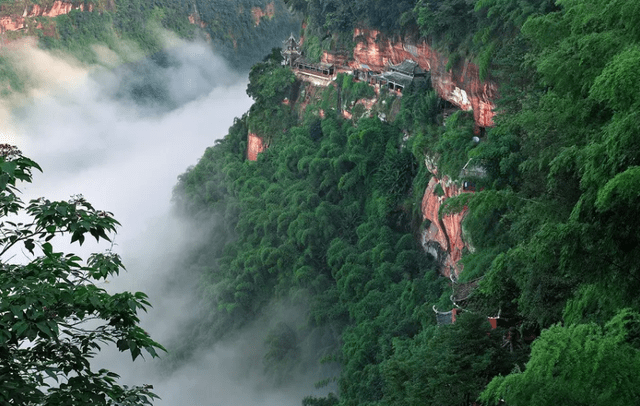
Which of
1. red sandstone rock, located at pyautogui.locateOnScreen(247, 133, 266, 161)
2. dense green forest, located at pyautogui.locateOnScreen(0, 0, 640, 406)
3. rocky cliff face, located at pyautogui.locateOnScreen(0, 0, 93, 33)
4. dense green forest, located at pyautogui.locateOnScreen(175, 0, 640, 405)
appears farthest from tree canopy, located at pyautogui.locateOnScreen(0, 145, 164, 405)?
rocky cliff face, located at pyautogui.locateOnScreen(0, 0, 93, 33)

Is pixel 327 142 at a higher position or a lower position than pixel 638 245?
higher

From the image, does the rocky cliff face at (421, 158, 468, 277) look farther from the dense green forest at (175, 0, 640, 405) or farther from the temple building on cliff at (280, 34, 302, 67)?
the temple building on cliff at (280, 34, 302, 67)

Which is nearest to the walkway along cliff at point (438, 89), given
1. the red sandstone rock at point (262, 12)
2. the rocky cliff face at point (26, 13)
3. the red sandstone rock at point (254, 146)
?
the red sandstone rock at point (254, 146)

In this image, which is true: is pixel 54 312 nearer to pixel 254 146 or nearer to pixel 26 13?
pixel 254 146

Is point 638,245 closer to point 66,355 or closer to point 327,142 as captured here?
point 66,355

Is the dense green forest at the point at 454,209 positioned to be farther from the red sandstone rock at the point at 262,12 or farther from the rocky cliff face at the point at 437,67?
the red sandstone rock at the point at 262,12

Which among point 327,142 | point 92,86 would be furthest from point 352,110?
point 92,86

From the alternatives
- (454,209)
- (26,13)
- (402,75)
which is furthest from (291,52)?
(26,13)
